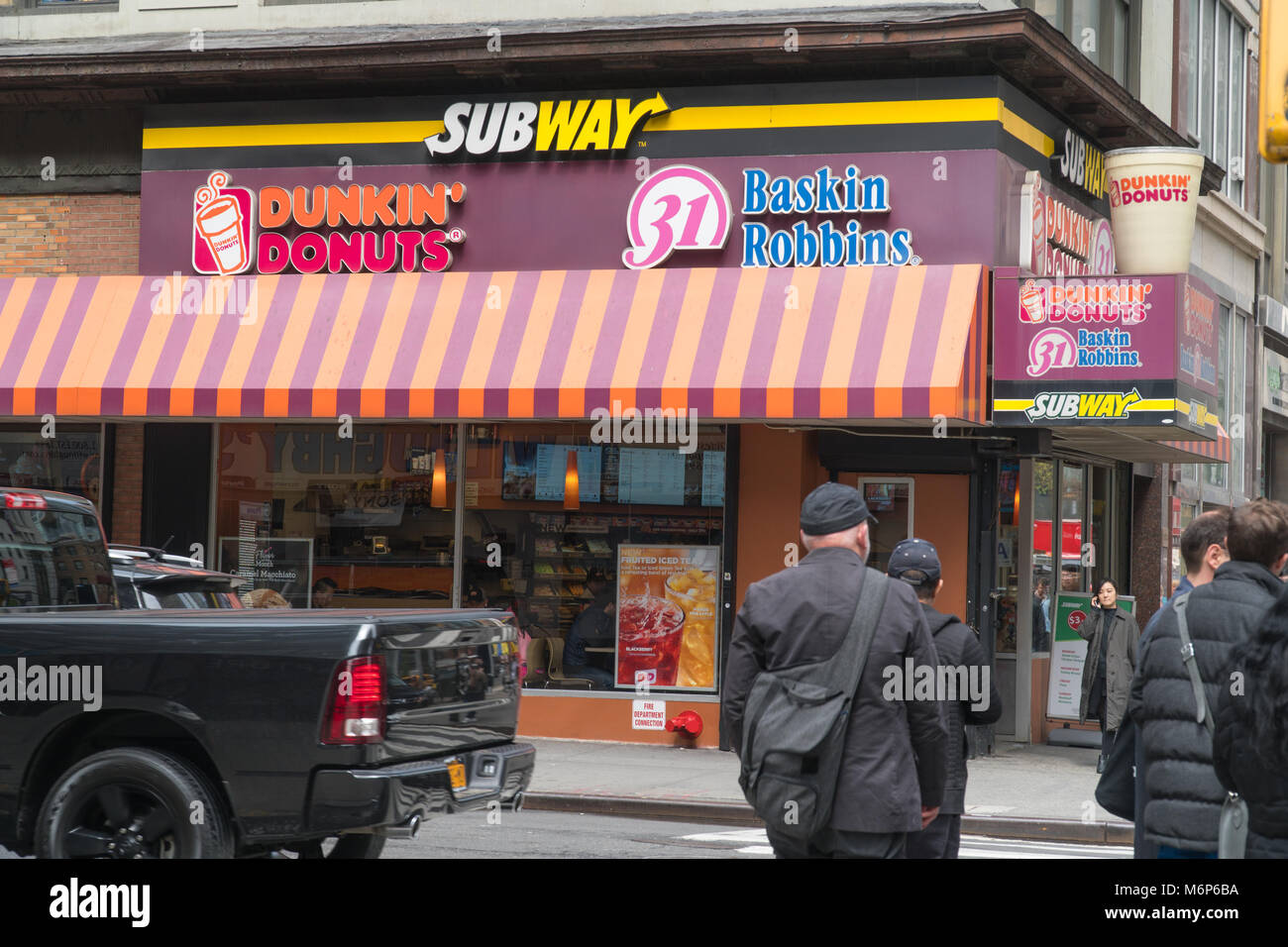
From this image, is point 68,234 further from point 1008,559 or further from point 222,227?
point 1008,559

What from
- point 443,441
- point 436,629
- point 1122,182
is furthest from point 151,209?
point 436,629

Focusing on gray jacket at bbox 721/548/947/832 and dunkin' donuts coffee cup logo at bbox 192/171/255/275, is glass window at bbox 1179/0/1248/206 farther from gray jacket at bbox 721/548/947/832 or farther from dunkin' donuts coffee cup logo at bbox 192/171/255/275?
gray jacket at bbox 721/548/947/832

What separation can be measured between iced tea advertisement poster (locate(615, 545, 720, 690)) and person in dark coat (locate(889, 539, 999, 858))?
27.3 feet

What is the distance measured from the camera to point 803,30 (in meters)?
14.2

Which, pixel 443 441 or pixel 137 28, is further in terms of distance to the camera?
pixel 137 28

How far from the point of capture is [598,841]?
10.0 m

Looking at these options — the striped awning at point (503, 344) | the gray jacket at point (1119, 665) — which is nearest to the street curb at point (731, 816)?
the gray jacket at point (1119, 665)

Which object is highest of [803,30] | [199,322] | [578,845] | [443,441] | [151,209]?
[803,30]

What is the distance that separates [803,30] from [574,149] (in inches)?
95.9

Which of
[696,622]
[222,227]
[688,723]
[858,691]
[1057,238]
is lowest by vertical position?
[688,723]

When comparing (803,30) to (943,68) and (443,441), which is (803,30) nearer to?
(943,68)

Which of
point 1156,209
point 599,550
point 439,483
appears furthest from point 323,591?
point 1156,209

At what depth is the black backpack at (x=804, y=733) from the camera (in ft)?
16.2

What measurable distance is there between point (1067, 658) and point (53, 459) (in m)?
10.7
